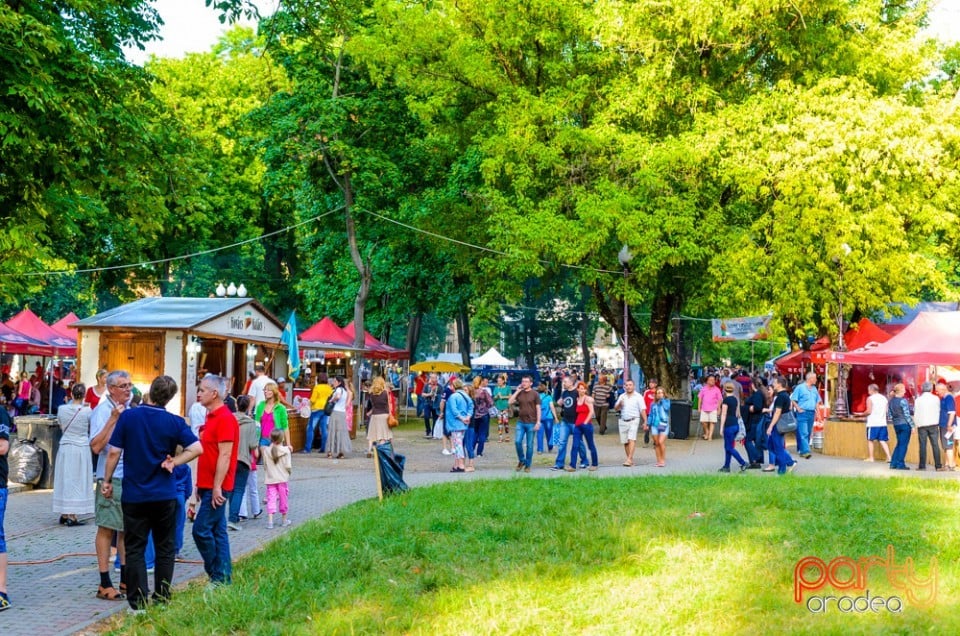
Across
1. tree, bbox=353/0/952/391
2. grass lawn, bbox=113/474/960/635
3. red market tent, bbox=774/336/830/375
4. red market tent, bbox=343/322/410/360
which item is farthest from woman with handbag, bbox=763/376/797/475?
red market tent, bbox=343/322/410/360

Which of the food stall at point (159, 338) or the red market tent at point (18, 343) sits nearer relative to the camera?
the food stall at point (159, 338)

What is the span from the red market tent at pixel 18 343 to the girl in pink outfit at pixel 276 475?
1925 centimetres

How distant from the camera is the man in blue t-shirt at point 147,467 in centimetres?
770

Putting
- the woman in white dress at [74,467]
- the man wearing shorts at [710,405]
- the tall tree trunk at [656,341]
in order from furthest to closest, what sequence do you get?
1. the tall tree trunk at [656,341]
2. the man wearing shorts at [710,405]
3. the woman in white dress at [74,467]

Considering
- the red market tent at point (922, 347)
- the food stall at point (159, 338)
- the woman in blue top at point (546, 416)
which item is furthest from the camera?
the food stall at point (159, 338)

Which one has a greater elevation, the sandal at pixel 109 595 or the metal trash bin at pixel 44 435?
the metal trash bin at pixel 44 435

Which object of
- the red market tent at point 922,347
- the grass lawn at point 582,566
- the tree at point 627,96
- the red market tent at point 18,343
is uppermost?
the tree at point 627,96

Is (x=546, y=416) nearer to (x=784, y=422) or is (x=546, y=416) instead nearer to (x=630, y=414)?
(x=630, y=414)

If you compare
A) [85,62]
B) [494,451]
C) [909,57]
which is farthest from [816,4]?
[85,62]

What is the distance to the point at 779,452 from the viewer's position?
60.1ft

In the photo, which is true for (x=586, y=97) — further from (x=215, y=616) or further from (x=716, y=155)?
(x=215, y=616)

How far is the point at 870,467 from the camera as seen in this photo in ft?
66.6

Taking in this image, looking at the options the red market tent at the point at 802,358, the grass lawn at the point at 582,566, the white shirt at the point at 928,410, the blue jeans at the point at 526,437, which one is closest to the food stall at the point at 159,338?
the blue jeans at the point at 526,437

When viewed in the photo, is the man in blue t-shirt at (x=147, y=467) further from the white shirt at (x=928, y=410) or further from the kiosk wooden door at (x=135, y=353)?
the kiosk wooden door at (x=135, y=353)
